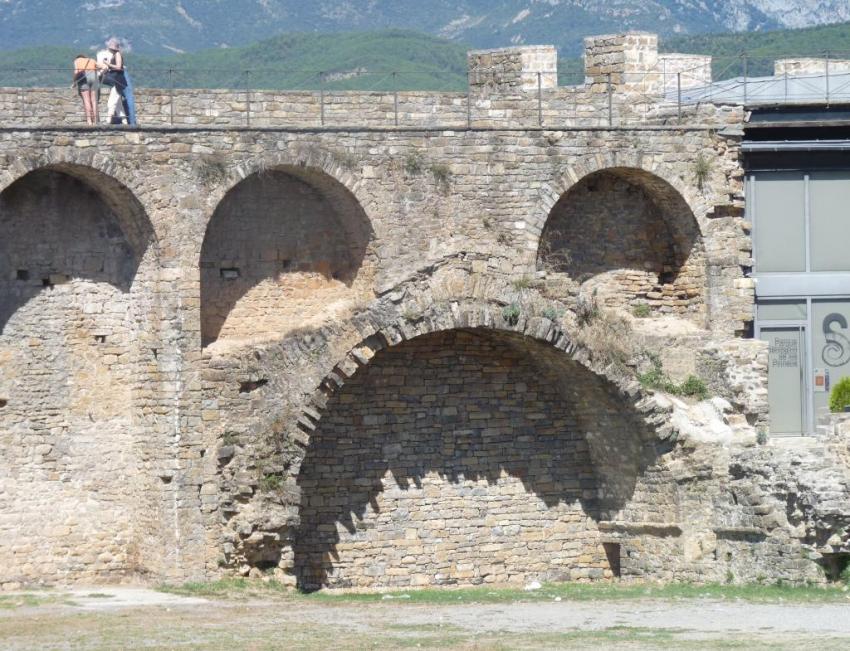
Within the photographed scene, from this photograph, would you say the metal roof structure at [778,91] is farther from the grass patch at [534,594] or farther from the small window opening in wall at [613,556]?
the grass patch at [534,594]

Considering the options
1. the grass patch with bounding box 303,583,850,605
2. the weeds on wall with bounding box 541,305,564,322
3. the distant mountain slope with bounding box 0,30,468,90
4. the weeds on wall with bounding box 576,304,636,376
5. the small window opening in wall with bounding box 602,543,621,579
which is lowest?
the grass patch with bounding box 303,583,850,605

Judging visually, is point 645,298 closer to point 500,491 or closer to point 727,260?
point 727,260

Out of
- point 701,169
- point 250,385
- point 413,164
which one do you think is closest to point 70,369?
point 250,385

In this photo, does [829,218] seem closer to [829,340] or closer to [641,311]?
[829,340]

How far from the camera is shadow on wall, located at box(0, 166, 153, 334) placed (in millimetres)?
32062

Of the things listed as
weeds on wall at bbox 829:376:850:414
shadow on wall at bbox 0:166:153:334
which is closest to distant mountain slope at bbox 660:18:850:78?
weeds on wall at bbox 829:376:850:414

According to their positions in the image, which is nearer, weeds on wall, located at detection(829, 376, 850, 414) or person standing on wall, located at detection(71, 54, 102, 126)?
person standing on wall, located at detection(71, 54, 102, 126)

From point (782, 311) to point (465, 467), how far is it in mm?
5762

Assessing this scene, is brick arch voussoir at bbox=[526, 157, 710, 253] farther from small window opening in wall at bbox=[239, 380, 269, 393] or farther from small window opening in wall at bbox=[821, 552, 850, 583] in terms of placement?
small window opening in wall at bbox=[821, 552, 850, 583]

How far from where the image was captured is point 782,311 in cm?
3584

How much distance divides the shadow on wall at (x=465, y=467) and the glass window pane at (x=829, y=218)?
459 cm

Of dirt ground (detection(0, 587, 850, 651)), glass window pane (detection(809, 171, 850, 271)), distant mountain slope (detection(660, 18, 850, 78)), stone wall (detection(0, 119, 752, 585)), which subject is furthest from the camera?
distant mountain slope (detection(660, 18, 850, 78))

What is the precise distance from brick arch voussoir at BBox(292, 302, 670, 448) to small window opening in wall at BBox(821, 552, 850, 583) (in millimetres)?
3329

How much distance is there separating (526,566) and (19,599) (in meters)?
8.67
